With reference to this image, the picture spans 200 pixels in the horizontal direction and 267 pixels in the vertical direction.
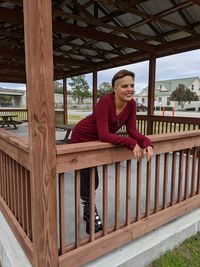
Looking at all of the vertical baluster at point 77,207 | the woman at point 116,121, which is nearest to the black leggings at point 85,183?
the woman at point 116,121

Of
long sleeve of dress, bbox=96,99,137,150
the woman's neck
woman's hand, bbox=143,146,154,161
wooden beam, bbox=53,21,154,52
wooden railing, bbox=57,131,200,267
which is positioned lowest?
wooden railing, bbox=57,131,200,267

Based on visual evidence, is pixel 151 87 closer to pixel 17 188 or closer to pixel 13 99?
pixel 17 188

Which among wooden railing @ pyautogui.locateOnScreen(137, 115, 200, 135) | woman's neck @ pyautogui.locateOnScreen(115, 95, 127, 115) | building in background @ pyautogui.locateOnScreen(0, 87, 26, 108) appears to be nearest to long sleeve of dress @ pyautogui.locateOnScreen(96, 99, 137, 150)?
woman's neck @ pyautogui.locateOnScreen(115, 95, 127, 115)

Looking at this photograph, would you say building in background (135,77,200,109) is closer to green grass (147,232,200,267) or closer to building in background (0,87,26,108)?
building in background (0,87,26,108)

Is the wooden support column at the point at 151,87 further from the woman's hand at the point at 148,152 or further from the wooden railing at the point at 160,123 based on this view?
the woman's hand at the point at 148,152

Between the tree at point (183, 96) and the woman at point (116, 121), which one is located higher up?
the tree at point (183, 96)

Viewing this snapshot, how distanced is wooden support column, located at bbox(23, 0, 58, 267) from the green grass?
1047mm

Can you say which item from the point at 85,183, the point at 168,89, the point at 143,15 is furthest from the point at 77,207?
the point at 168,89

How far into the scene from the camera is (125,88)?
177 centimetres

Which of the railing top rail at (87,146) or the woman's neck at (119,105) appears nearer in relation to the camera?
the railing top rail at (87,146)

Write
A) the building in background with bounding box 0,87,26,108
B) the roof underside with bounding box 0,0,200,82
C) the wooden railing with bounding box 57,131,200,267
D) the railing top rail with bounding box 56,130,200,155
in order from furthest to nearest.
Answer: the building in background with bounding box 0,87,26,108 → the roof underside with bounding box 0,0,200,82 → the wooden railing with bounding box 57,131,200,267 → the railing top rail with bounding box 56,130,200,155

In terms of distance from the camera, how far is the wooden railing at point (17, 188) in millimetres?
1721

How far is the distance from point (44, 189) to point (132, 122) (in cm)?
97

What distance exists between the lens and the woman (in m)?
1.70
